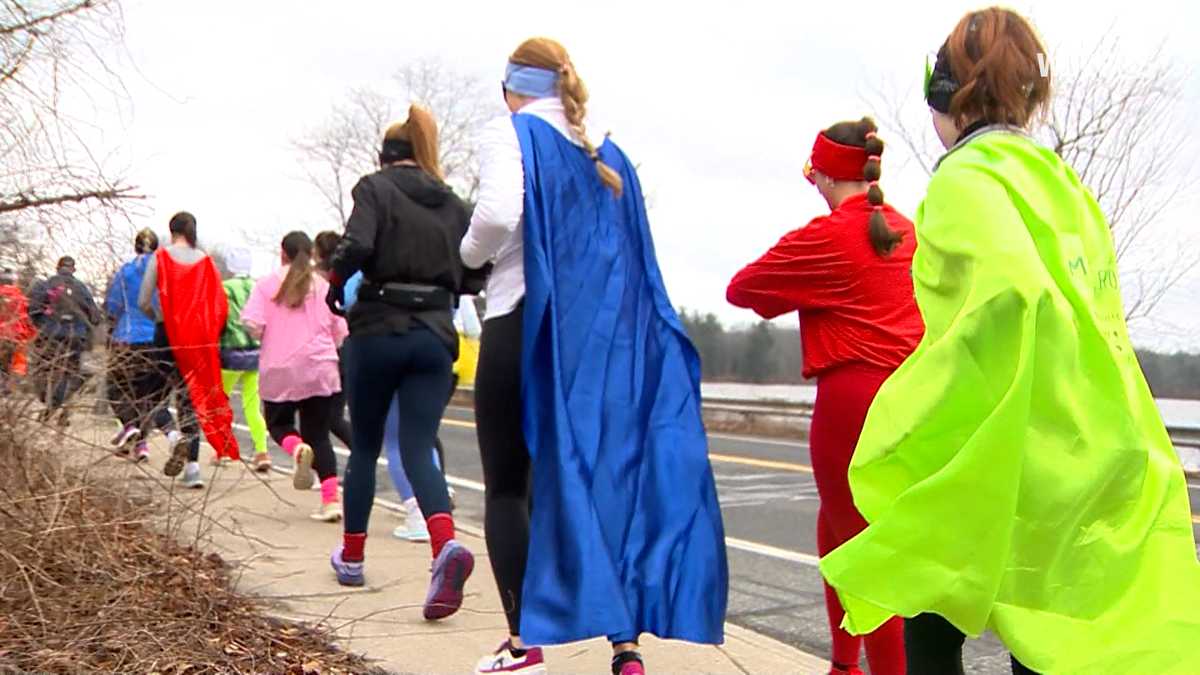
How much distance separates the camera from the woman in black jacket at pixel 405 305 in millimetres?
4840

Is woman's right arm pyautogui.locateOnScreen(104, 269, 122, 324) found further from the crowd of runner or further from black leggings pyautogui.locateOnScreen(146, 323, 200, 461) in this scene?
black leggings pyautogui.locateOnScreen(146, 323, 200, 461)

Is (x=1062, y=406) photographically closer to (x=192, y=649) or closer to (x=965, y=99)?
(x=965, y=99)

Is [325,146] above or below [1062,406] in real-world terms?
above

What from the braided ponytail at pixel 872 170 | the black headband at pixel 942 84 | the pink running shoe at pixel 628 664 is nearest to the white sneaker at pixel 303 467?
the pink running shoe at pixel 628 664

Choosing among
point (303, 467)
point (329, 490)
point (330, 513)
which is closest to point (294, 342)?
point (303, 467)

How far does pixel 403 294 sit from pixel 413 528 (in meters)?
2.30

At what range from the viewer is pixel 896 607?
7.72ft

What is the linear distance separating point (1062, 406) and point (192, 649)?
2432 mm

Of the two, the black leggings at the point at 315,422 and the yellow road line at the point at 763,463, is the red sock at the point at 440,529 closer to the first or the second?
the black leggings at the point at 315,422

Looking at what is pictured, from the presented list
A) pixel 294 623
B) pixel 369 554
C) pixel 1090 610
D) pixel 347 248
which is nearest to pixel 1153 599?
pixel 1090 610

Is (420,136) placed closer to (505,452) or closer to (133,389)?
(133,389)

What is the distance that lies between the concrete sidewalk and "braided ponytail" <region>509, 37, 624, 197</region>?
5.31 ft

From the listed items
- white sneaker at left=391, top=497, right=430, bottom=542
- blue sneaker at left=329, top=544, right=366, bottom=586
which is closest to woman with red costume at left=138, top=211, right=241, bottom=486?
white sneaker at left=391, top=497, right=430, bottom=542

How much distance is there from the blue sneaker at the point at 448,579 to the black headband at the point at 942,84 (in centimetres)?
244
